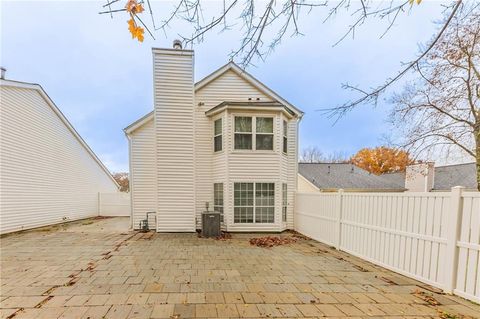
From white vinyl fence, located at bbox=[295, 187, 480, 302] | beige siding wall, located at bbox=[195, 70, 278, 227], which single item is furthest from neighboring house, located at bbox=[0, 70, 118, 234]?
white vinyl fence, located at bbox=[295, 187, 480, 302]

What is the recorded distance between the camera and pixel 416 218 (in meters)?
4.52

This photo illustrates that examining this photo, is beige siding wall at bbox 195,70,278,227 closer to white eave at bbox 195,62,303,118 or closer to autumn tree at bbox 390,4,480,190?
white eave at bbox 195,62,303,118

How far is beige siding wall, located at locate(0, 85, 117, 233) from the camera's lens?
9094 millimetres

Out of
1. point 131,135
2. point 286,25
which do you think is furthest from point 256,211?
point 286,25

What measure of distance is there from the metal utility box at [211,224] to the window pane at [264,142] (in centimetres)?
319

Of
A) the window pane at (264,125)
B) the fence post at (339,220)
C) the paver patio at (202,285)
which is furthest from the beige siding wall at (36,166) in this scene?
the fence post at (339,220)

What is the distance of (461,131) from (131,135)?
16256mm

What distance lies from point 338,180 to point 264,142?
14454 millimetres

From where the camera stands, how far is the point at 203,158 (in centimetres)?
996

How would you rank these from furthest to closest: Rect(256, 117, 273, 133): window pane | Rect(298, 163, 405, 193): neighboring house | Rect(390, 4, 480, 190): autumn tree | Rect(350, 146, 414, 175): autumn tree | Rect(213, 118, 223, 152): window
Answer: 1. Rect(350, 146, 414, 175): autumn tree
2. Rect(298, 163, 405, 193): neighboring house
3. Rect(390, 4, 480, 190): autumn tree
4. Rect(213, 118, 223, 152): window
5. Rect(256, 117, 273, 133): window pane

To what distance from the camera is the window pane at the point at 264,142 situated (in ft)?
31.2

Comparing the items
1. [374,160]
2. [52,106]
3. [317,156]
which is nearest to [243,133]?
[52,106]

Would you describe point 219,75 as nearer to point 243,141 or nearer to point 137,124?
point 243,141

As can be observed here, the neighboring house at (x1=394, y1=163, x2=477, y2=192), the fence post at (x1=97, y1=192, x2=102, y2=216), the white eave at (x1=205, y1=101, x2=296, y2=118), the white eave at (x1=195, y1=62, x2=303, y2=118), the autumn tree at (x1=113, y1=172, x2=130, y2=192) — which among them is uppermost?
the white eave at (x1=195, y1=62, x2=303, y2=118)
